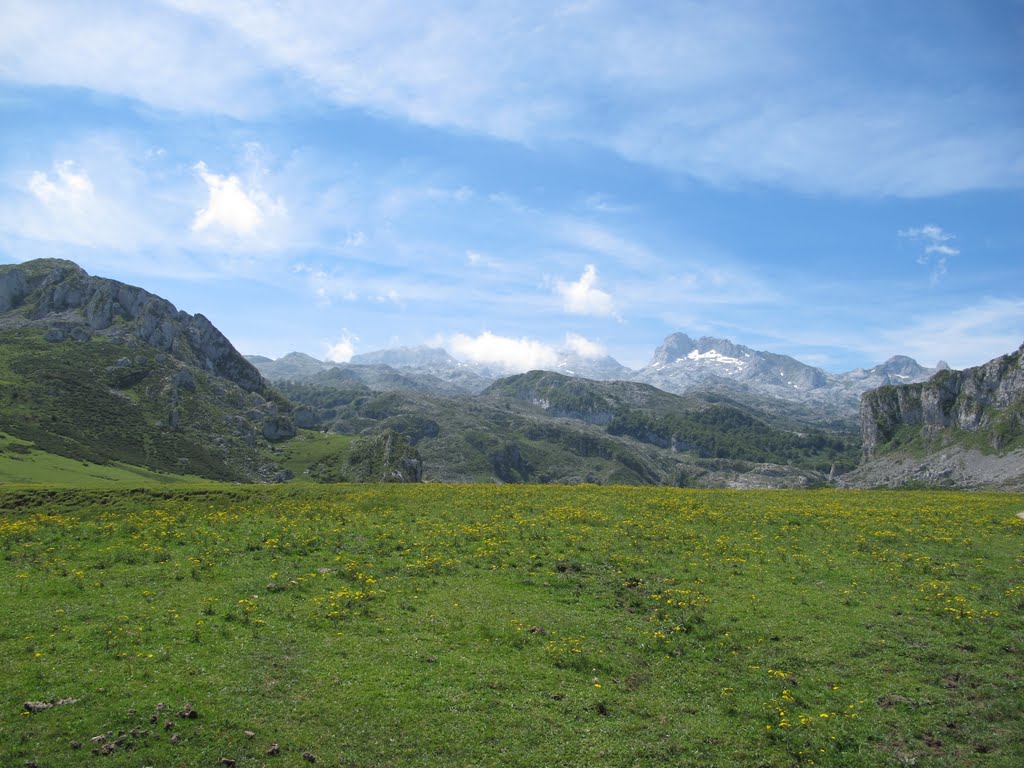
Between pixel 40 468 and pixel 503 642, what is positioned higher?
pixel 503 642

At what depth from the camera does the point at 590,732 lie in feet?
57.3

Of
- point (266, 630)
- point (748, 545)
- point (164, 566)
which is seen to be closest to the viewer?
point (266, 630)

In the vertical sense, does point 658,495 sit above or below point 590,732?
above

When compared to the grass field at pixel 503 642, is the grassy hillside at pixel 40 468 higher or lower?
lower

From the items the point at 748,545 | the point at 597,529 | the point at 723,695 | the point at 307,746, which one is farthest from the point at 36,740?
the point at 748,545

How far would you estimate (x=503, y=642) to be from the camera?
2241 centimetres

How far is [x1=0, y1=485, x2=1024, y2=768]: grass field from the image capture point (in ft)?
54.6

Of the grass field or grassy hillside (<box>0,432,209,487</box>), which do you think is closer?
the grass field

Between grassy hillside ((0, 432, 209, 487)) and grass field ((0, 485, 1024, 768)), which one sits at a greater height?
grass field ((0, 485, 1024, 768))

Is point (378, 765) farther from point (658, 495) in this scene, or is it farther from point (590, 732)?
point (658, 495)

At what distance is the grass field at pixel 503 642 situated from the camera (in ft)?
54.6

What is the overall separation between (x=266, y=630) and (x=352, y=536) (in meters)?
11.9

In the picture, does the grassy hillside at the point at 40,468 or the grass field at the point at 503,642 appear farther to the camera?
the grassy hillside at the point at 40,468

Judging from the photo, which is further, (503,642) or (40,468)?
(40,468)
